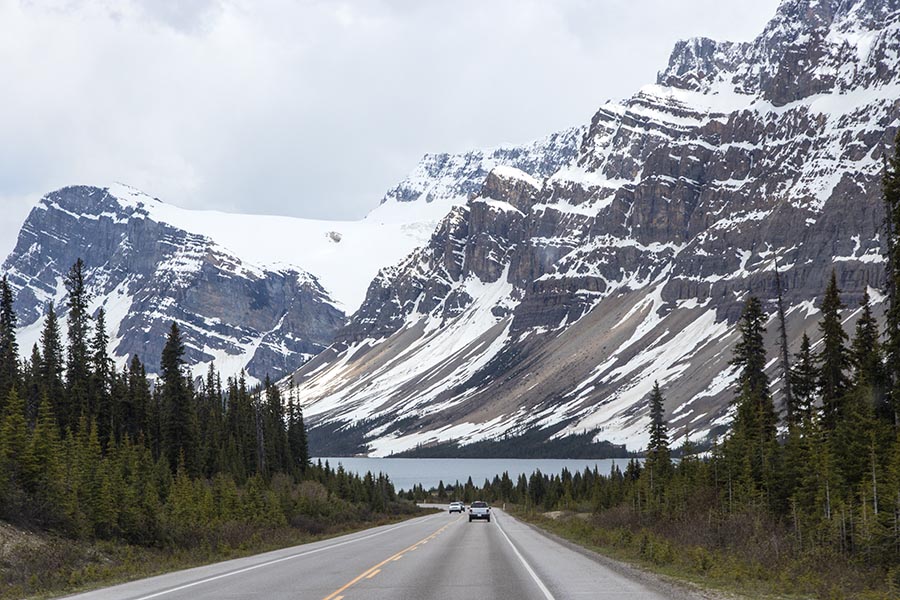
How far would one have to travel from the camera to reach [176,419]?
80.1m

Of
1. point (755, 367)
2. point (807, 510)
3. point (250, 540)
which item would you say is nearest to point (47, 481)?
point (250, 540)

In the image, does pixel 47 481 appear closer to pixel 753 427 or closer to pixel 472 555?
pixel 472 555

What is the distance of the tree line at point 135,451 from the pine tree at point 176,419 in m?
0.09

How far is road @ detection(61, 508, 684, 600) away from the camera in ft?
64.7

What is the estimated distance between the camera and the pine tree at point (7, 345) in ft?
242

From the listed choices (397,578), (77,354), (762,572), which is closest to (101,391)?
(77,354)

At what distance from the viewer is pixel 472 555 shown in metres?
31.3

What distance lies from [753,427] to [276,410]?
85.8 meters

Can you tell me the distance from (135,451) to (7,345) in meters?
30.2

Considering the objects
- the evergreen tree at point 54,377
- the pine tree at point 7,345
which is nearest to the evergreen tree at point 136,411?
the evergreen tree at point 54,377

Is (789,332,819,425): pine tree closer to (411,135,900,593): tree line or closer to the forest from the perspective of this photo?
(411,135,900,593): tree line

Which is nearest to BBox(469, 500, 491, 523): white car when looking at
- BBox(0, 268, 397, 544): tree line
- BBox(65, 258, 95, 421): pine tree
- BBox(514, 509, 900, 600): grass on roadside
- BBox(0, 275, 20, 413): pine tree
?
BBox(0, 268, 397, 544): tree line

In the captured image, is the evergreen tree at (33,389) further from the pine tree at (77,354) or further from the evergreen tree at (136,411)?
the evergreen tree at (136,411)

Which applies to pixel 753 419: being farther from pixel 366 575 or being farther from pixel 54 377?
pixel 54 377
